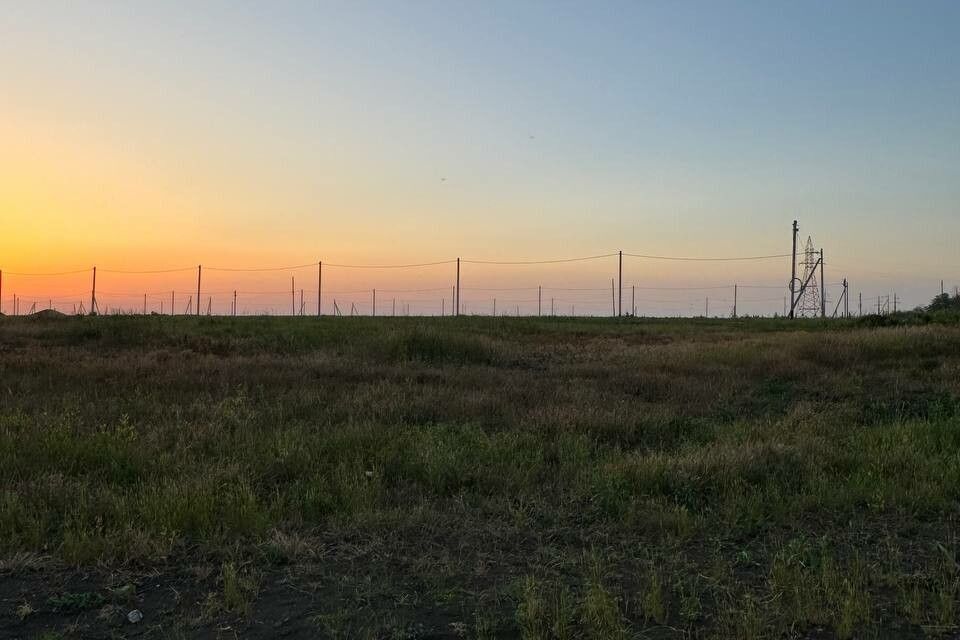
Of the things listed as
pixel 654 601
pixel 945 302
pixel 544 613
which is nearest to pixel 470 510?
pixel 544 613

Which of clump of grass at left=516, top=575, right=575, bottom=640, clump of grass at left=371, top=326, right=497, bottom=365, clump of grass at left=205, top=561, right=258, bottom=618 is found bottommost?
clump of grass at left=205, top=561, right=258, bottom=618

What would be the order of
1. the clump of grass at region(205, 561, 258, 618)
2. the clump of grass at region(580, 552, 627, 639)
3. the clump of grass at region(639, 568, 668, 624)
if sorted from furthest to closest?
the clump of grass at region(205, 561, 258, 618) → the clump of grass at region(639, 568, 668, 624) → the clump of grass at region(580, 552, 627, 639)

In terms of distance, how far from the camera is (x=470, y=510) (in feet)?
18.4

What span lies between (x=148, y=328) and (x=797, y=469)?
19397 mm

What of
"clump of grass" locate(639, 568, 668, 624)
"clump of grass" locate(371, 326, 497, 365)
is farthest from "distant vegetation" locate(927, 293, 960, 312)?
"clump of grass" locate(639, 568, 668, 624)

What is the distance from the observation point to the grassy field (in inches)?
150

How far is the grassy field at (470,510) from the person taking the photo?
381cm

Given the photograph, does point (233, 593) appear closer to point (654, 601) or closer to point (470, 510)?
point (470, 510)

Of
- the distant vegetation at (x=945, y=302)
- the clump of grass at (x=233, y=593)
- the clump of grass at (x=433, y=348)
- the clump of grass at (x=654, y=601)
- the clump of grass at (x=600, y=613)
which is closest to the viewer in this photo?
the clump of grass at (x=600, y=613)

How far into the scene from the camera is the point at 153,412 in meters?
9.06

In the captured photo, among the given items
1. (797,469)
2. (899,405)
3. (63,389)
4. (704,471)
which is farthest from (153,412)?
(899,405)

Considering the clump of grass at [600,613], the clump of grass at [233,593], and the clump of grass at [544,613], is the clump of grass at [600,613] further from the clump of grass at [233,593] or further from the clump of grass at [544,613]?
the clump of grass at [233,593]

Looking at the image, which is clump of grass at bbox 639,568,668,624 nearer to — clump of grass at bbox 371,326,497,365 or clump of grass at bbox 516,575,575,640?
clump of grass at bbox 516,575,575,640

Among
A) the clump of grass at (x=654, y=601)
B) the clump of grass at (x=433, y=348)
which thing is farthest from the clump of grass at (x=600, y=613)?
the clump of grass at (x=433, y=348)
